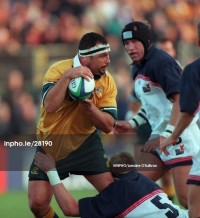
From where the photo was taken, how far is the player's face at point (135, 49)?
7.56 meters

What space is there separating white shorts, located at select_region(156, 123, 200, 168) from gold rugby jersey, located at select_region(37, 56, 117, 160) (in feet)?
2.74

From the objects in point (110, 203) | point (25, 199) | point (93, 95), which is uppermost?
point (93, 95)

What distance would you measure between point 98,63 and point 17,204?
3990mm

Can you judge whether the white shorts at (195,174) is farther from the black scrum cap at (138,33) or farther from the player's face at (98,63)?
the black scrum cap at (138,33)

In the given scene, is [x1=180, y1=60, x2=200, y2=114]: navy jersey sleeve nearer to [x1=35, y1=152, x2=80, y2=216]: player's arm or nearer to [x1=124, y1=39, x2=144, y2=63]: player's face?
[x1=35, y1=152, x2=80, y2=216]: player's arm

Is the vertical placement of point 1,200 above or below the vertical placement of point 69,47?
below

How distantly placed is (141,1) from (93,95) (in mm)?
9615

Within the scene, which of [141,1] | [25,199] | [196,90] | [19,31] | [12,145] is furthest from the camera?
[141,1]

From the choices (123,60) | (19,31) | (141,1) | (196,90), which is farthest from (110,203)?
(141,1)

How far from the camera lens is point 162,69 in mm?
7207

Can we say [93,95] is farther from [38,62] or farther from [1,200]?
[38,62]

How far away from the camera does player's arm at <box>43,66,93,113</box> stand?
640cm

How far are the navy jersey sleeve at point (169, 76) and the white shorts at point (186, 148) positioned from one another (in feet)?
1.66

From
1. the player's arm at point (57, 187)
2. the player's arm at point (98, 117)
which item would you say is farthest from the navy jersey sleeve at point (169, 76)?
the player's arm at point (57, 187)
